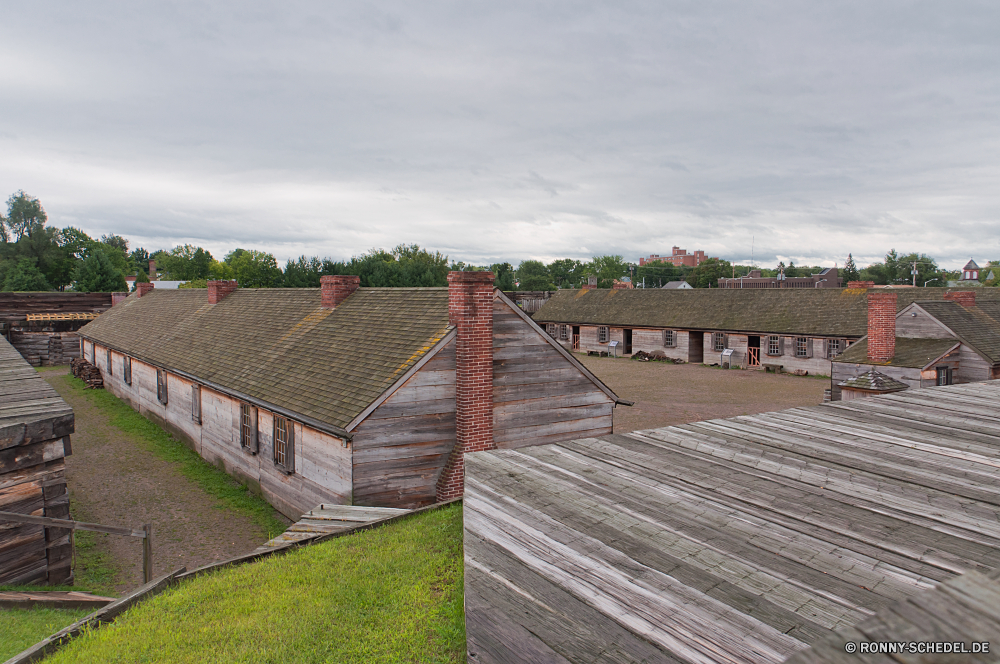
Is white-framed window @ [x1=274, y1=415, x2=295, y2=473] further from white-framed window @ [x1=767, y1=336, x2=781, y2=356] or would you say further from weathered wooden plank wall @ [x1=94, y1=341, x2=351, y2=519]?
white-framed window @ [x1=767, y1=336, x2=781, y2=356]

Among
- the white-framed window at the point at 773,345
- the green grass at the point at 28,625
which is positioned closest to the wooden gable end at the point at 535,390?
the green grass at the point at 28,625

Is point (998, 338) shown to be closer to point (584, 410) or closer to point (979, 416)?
point (584, 410)

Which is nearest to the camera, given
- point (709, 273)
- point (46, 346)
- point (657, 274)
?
point (46, 346)

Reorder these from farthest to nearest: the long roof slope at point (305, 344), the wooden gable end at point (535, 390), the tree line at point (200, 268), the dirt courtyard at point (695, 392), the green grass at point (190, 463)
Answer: the tree line at point (200, 268) < the dirt courtyard at point (695, 392) < the green grass at point (190, 463) < the wooden gable end at point (535, 390) < the long roof slope at point (305, 344)

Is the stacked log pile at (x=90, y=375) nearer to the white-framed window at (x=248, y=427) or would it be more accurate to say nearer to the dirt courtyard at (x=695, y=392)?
the white-framed window at (x=248, y=427)

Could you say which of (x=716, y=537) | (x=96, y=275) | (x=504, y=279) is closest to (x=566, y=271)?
(x=504, y=279)

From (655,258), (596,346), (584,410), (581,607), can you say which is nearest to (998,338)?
(584,410)

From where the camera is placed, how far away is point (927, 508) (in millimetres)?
3225

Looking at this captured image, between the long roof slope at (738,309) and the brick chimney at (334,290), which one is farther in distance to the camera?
the long roof slope at (738,309)

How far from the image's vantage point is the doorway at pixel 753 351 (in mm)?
38438

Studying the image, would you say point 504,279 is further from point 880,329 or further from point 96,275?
point 880,329

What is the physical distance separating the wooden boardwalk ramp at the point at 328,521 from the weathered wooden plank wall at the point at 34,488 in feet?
10.1

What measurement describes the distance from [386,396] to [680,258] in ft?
601

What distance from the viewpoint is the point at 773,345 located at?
122ft
